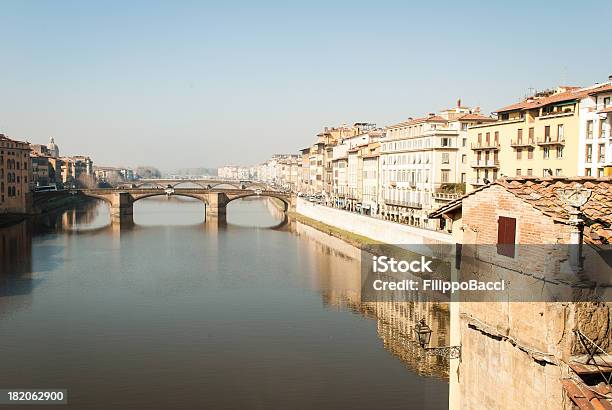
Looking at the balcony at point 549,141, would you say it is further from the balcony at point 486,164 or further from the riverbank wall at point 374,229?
the riverbank wall at point 374,229

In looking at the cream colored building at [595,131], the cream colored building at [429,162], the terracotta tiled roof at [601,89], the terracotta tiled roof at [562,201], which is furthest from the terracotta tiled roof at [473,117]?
the terracotta tiled roof at [562,201]

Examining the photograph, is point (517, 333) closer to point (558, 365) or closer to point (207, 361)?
point (558, 365)

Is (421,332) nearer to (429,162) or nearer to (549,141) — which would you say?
(549,141)

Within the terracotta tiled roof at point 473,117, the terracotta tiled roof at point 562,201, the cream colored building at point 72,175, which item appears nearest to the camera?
the terracotta tiled roof at point 562,201

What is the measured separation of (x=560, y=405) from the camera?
20.9 ft

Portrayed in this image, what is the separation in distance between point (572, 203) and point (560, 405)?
2210 mm

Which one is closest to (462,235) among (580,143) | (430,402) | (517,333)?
(517,333)

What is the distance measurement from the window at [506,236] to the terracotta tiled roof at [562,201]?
1.29 feet

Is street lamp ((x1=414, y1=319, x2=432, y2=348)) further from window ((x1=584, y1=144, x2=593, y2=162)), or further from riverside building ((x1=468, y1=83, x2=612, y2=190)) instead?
window ((x1=584, y1=144, x2=593, y2=162))

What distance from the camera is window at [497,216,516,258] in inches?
295

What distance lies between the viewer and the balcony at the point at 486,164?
38156 millimetres

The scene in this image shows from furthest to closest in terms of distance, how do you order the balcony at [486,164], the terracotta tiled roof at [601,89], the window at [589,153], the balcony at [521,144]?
the balcony at [486,164], the balcony at [521,144], the window at [589,153], the terracotta tiled roof at [601,89]

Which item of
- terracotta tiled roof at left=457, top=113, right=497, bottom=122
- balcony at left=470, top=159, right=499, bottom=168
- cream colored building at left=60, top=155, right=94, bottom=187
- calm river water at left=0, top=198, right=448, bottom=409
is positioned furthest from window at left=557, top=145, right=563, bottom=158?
cream colored building at left=60, top=155, right=94, bottom=187

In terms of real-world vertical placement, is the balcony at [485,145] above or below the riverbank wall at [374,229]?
above
